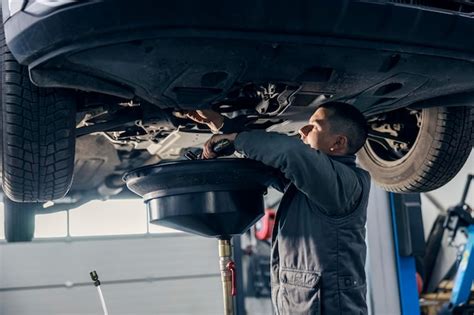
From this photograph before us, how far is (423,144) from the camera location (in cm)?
216

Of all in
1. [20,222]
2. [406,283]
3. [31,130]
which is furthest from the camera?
[406,283]

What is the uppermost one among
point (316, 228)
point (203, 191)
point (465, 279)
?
point (203, 191)

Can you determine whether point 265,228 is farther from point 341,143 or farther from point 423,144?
point 341,143

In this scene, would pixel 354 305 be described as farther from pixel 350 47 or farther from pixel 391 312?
pixel 391 312

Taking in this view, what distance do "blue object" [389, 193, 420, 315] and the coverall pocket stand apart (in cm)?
173

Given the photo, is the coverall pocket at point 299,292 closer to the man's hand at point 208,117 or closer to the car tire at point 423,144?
the man's hand at point 208,117

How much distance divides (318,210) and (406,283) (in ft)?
6.08

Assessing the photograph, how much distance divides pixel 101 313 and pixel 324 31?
4857 millimetres

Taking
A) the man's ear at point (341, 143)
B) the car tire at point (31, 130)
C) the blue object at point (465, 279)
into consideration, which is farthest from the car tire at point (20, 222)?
the blue object at point (465, 279)

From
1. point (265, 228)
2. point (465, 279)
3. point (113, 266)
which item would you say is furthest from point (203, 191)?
point (113, 266)

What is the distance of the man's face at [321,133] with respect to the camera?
1715 millimetres

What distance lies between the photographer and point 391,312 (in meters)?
3.21

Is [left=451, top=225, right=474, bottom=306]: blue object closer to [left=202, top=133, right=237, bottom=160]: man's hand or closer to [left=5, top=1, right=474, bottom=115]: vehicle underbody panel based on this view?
[left=5, top=1, right=474, bottom=115]: vehicle underbody panel

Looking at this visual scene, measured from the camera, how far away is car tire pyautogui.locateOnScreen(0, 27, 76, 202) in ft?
4.72
